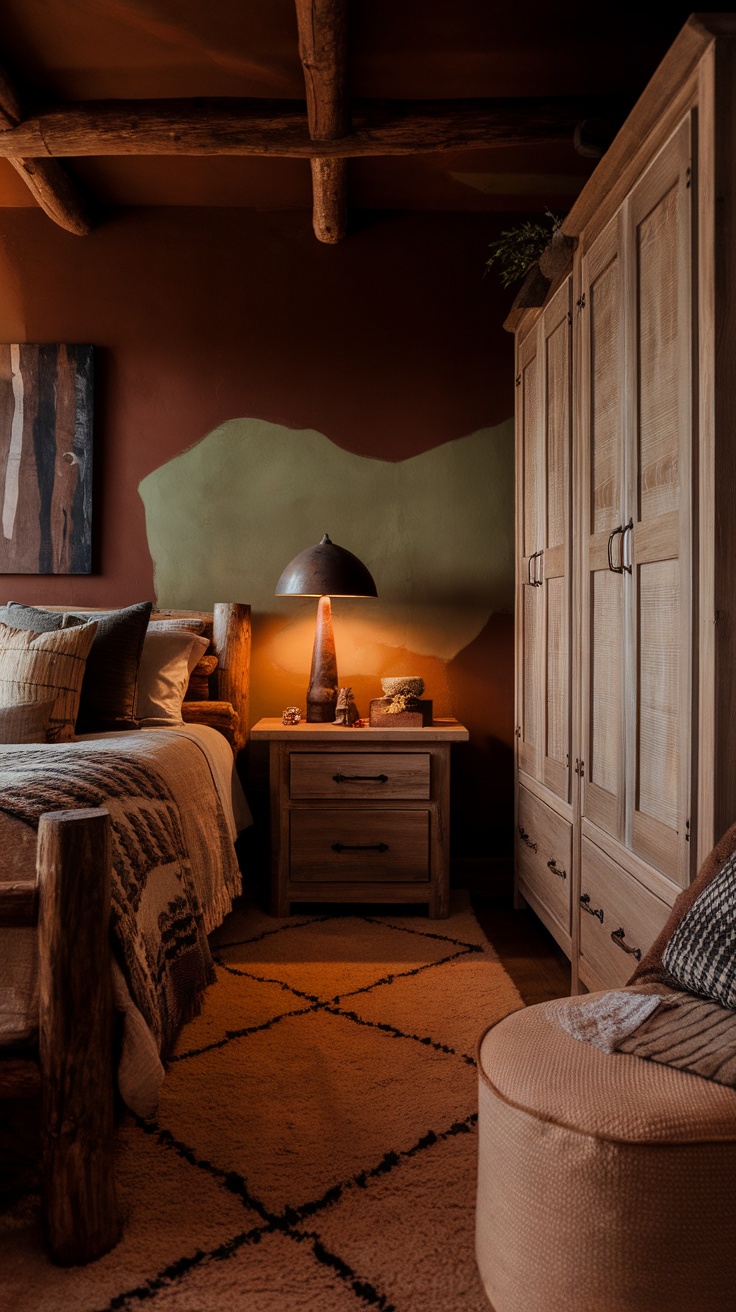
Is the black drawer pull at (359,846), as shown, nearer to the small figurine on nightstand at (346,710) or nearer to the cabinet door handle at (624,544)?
the small figurine on nightstand at (346,710)

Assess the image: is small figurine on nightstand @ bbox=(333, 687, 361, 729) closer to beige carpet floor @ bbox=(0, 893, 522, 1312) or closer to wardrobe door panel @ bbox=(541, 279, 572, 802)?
wardrobe door panel @ bbox=(541, 279, 572, 802)

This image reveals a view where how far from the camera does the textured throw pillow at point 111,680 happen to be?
8.39 feet

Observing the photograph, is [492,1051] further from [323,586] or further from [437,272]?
[437,272]

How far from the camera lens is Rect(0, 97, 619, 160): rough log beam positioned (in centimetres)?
249

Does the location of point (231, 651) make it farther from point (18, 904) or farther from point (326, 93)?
point (18, 904)

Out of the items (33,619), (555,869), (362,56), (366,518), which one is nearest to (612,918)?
(555,869)

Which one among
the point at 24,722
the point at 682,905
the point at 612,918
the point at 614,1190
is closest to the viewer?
the point at 614,1190

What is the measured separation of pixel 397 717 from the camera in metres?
2.86

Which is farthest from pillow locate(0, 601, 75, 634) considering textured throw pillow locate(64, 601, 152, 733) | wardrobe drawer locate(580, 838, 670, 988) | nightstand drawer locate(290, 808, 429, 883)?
wardrobe drawer locate(580, 838, 670, 988)

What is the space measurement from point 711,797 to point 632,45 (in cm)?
205

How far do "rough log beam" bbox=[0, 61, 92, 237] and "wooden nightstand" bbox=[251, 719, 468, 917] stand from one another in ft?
6.19

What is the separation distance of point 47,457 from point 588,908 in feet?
8.01

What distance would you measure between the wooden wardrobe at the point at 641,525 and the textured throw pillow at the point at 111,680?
4.09 feet

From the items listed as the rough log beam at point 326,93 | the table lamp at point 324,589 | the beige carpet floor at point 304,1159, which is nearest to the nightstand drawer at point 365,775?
the table lamp at point 324,589
